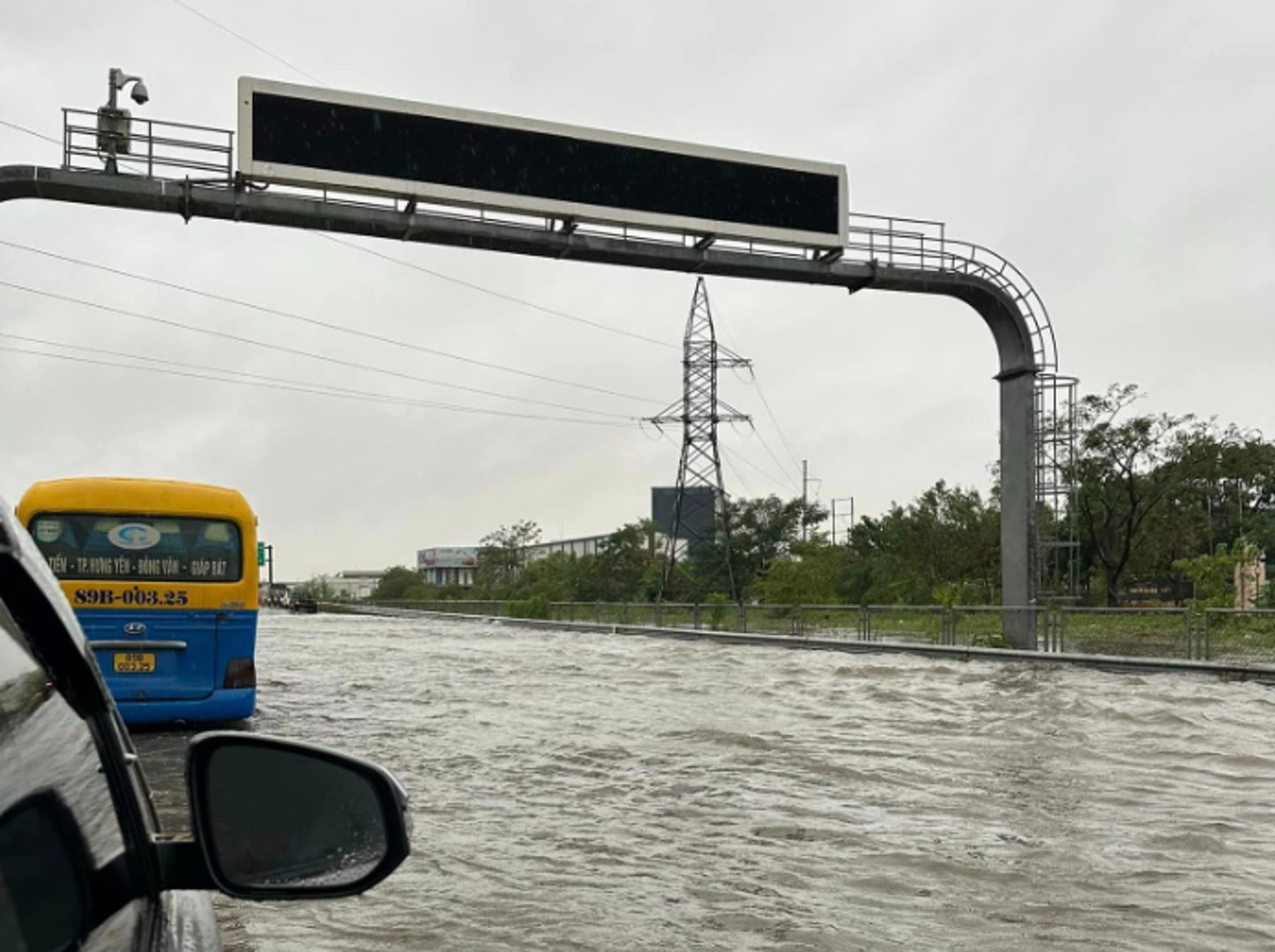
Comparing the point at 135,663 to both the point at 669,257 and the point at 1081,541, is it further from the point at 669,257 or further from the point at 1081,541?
the point at 1081,541

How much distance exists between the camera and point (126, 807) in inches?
73.4

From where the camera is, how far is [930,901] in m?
6.62

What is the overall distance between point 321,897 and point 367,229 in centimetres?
2347

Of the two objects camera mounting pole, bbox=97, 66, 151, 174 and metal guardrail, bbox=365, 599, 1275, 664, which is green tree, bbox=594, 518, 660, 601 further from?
camera mounting pole, bbox=97, 66, 151, 174

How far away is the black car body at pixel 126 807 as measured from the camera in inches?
61.0

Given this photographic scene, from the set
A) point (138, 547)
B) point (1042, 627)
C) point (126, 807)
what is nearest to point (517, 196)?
point (1042, 627)

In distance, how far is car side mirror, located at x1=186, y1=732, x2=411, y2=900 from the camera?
Answer: 1.83m

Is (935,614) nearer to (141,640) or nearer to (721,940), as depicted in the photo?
(141,640)

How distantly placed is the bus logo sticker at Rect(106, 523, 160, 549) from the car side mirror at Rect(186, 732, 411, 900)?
12.6m

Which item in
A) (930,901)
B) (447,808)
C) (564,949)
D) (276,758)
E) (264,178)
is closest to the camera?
(276,758)

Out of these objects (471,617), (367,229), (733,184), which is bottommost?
(471,617)

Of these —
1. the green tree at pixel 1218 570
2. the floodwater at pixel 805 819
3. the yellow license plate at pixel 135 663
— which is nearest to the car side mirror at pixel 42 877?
the floodwater at pixel 805 819

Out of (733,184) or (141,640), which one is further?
(733,184)

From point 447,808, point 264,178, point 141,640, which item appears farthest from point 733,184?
point 447,808
